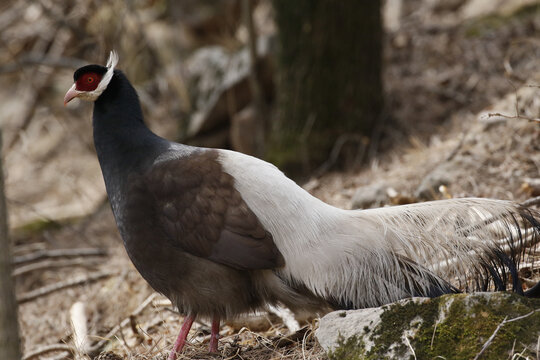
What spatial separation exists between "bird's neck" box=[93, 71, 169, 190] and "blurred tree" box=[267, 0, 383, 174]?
330 centimetres

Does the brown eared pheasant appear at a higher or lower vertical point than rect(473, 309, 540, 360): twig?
higher

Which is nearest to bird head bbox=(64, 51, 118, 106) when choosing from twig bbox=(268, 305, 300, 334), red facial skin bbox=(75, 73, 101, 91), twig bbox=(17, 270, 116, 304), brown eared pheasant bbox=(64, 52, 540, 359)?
red facial skin bbox=(75, 73, 101, 91)

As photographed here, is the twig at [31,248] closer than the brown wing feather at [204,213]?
No

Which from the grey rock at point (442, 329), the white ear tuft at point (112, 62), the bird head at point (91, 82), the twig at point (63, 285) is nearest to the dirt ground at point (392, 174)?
the twig at point (63, 285)

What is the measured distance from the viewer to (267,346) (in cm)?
373

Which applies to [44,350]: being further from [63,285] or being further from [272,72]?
[272,72]

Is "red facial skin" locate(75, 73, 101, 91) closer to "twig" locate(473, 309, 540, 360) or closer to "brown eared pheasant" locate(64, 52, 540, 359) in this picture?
"brown eared pheasant" locate(64, 52, 540, 359)

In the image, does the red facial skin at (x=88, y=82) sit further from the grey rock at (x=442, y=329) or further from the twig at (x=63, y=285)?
the twig at (x=63, y=285)

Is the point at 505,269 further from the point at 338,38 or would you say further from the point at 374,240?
the point at 338,38

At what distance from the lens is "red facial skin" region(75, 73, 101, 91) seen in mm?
4117

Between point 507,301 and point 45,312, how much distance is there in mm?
4862

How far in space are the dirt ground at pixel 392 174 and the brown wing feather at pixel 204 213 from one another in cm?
57

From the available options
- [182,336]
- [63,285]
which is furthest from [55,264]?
[182,336]

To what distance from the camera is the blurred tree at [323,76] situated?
7.04 metres
